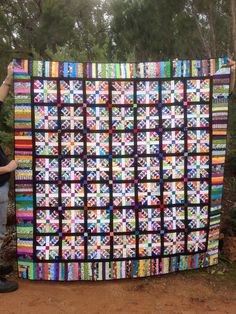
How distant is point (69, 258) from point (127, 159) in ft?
3.30

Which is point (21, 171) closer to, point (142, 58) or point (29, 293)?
point (29, 293)

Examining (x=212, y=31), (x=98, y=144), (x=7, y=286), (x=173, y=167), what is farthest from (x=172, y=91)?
(x=212, y=31)

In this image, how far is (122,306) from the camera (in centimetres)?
304

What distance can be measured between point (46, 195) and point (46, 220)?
220 millimetres

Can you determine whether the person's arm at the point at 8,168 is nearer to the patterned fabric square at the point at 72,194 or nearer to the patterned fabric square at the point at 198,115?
the patterned fabric square at the point at 72,194

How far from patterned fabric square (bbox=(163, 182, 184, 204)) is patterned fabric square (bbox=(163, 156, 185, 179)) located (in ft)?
→ 0.24

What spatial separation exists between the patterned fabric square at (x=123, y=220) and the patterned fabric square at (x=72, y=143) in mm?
621

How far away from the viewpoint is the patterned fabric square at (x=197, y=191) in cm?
343

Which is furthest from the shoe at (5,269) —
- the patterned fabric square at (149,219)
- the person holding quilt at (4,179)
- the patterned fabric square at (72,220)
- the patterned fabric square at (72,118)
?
the patterned fabric square at (72,118)

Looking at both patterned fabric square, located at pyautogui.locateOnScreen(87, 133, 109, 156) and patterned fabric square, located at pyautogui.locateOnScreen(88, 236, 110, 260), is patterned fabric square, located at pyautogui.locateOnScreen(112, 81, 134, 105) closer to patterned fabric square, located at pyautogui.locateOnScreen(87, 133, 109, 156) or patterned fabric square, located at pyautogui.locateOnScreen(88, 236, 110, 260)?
patterned fabric square, located at pyautogui.locateOnScreen(87, 133, 109, 156)

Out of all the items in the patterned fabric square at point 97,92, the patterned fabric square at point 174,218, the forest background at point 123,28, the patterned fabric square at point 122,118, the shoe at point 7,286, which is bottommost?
the shoe at point 7,286

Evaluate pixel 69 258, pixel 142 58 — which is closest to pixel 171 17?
pixel 142 58

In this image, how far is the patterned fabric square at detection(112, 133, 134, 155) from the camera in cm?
330

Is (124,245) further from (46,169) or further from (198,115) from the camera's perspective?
(198,115)
